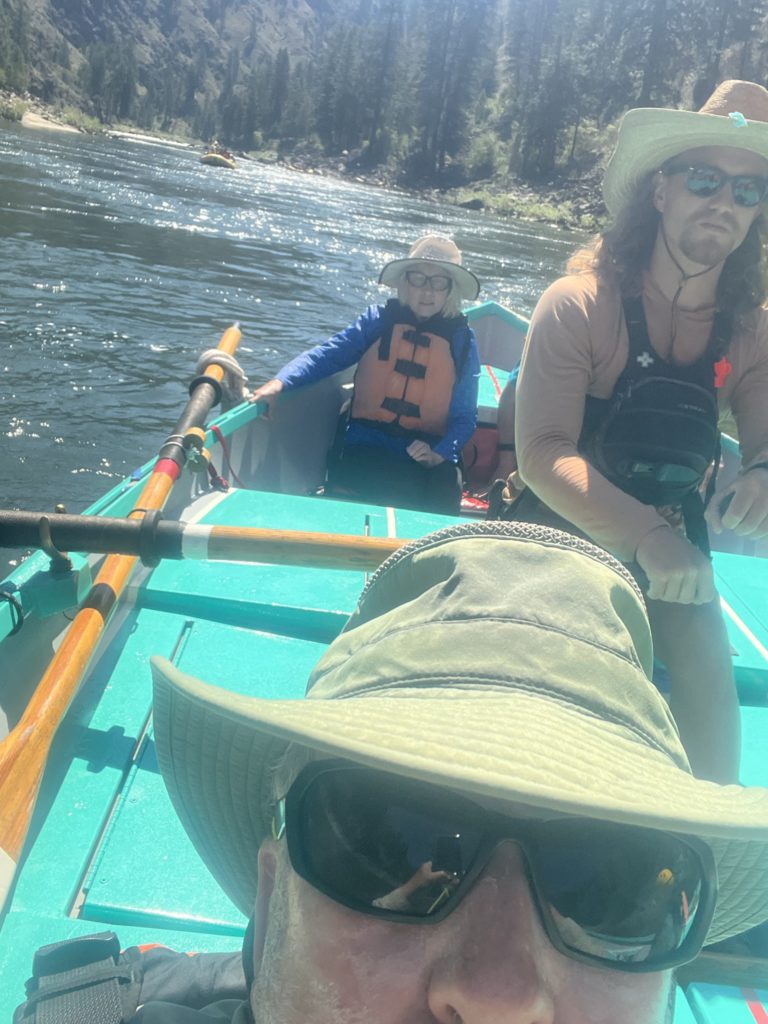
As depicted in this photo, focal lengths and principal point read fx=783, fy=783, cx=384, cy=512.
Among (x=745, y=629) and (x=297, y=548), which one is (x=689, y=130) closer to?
(x=297, y=548)

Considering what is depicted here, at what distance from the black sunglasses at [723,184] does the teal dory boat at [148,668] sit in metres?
1.24

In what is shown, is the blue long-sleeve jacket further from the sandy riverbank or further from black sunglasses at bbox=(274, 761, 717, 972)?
the sandy riverbank

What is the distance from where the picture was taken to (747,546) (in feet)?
13.7

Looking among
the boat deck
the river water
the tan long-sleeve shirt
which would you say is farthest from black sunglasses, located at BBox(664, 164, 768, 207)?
the river water

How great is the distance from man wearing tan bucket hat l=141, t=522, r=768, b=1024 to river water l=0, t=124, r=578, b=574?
556 centimetres

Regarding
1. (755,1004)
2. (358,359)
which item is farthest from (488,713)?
(358,359)

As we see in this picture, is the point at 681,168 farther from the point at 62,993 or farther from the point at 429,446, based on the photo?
the point at 429,446

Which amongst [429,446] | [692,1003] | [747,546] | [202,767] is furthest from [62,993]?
[747,546]

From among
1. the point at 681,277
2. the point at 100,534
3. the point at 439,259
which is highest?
the point at 681,277

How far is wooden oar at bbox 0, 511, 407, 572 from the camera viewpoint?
212 centimetres

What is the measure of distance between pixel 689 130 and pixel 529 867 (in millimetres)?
1682

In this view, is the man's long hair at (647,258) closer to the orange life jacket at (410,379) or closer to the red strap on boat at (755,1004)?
the red strap on boat at (755,1004)

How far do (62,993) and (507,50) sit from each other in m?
96.1

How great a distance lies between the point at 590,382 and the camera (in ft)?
6.17
